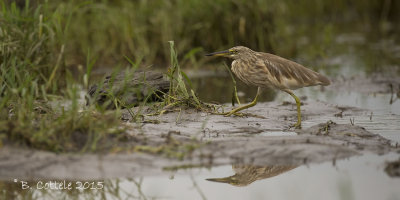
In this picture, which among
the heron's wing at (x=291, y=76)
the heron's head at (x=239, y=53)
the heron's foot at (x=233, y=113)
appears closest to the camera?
the heron's wing at (x=291, y=76)

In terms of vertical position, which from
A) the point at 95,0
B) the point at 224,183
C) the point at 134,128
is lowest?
the point at 224,183

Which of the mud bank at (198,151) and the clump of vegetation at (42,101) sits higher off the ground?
the clump of vegetation at (42,101)

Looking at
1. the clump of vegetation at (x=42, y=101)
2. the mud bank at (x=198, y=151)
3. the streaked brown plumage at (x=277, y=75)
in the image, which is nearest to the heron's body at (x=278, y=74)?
the streaked brown plumage at (x=277, y=75)

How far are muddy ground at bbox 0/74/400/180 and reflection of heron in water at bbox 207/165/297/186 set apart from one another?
8 centimetres

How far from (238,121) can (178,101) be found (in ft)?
2.26

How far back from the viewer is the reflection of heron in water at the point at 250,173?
4.91 metres

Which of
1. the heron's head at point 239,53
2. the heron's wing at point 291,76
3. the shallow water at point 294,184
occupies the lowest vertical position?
the shallow water at point 294,184

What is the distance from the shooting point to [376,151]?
5492 mm

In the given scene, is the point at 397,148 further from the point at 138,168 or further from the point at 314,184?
the point at 138,168

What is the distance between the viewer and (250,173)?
5055 mm

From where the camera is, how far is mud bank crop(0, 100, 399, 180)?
4.97m

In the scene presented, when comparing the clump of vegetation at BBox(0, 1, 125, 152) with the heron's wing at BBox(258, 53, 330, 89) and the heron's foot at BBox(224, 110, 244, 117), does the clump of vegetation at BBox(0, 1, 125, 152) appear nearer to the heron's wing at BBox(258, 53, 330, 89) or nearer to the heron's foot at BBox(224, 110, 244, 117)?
the heron's foot at BBox(224, 110, 244, 117)

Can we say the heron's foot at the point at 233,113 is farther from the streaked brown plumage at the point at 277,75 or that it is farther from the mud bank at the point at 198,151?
the mud bank at the point at 198,151

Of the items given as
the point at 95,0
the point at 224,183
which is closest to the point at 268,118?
the point at 224,183
